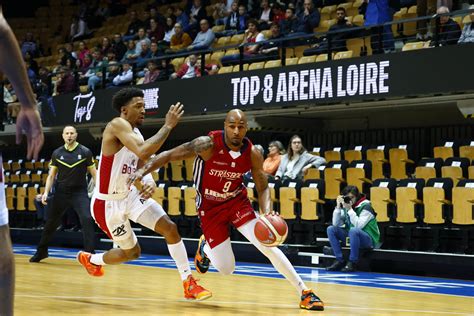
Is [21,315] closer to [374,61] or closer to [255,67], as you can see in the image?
[374,61]

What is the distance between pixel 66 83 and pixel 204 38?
4.43 metres

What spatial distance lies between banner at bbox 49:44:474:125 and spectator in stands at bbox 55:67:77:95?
2.25 meters

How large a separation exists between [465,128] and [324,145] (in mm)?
3102

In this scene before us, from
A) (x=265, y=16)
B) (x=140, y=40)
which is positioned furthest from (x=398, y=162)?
(x=140, y=40)

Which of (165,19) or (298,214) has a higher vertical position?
(165,19)

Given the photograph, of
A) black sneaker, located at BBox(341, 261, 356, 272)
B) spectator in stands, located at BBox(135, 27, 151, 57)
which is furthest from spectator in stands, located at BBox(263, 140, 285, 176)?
spectator in stands, located at BBox(135, 27, 151, 57)

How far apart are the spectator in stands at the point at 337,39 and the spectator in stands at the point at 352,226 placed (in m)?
3.99

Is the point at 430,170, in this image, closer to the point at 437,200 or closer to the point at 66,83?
the point at 437,200

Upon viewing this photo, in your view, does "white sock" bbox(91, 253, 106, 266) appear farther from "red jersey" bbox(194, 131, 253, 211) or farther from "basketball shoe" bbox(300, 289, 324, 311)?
"basketball shoe" bbox(300, 289, 324, 311)

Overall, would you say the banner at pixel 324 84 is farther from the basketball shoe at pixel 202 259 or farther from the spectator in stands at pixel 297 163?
the basketball shoe at pixel 202 259

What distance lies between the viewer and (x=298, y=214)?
44.0ft

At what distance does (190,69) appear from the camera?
17641 mm

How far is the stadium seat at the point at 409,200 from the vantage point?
11820 mm

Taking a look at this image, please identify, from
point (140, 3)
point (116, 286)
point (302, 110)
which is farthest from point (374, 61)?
point (140, 3)
